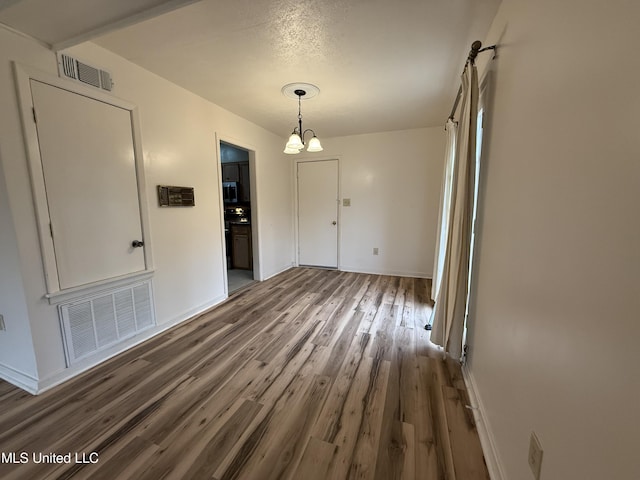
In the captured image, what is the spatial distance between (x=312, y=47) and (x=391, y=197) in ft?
9.26

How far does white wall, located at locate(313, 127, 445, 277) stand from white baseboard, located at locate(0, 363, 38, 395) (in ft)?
13.1

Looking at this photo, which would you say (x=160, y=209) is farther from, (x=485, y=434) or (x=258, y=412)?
(x=485, y=434)

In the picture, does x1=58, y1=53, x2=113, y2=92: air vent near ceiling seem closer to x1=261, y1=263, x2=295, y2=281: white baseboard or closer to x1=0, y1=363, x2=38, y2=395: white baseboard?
x1=0, y1=363, x2=38, y2=395: white baseboard

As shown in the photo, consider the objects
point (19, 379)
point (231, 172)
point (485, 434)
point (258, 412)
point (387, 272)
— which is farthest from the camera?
point (231, 172)

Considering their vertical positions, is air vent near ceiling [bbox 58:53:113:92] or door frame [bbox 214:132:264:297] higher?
air vent near ceiling [bbox 58:53:113:92]

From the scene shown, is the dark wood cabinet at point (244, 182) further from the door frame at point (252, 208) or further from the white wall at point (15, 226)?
the white wall at point (15, 226)

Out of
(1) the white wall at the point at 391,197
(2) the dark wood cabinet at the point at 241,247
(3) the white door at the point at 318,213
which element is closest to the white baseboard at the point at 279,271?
(3) the white door at the point at 318,213

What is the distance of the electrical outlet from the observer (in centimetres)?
87

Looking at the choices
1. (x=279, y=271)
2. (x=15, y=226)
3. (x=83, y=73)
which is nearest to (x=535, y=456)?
(x=15, y=226)

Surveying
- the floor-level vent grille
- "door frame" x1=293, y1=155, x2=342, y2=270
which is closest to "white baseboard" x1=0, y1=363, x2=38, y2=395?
the floor-level vent grille

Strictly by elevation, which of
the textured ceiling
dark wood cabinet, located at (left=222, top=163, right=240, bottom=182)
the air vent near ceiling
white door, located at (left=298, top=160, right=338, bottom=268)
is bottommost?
white door, located at (left=298, top=160, right=338, bottom=268)

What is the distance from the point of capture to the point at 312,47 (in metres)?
1.97

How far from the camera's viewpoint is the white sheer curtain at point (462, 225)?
165cm

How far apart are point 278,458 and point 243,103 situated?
3334 millimetres
